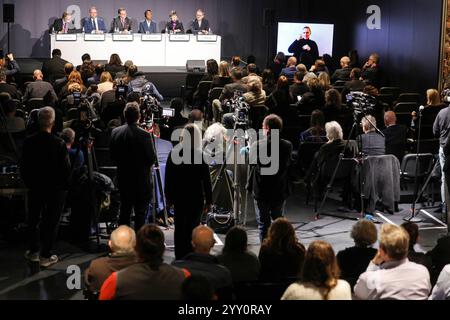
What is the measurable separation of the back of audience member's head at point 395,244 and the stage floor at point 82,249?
8.83ft

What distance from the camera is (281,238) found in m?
5.70

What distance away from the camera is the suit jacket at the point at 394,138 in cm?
982

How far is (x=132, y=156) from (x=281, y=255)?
2.16m

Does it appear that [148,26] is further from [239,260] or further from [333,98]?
[239,260]

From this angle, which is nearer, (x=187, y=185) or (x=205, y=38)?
(x=187, y=185)

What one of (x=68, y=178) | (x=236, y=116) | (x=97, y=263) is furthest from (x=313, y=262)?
(x=236, y=116)

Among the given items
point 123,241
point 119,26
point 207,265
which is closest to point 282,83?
point 123,241

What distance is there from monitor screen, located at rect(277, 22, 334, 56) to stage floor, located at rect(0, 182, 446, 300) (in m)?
8.93

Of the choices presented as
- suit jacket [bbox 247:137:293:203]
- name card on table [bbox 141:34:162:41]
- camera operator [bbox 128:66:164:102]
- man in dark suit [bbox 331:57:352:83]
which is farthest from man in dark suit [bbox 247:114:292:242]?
name card on table [bbox 141:34:162:41]

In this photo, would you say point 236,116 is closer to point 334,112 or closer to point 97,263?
point 334,112

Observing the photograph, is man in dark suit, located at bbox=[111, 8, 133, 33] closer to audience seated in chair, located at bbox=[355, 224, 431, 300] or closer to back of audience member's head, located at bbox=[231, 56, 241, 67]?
back of audience member's head, located at bbox=[231, 56, 241, 67]

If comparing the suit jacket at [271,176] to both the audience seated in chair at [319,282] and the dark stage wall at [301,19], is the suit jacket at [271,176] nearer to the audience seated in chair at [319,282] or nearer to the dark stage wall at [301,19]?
the audience seated in chair at [319,282]
